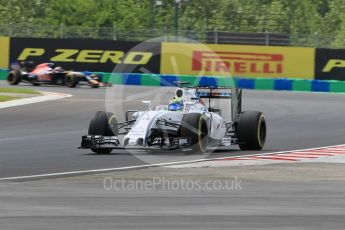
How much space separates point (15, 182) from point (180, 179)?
6.76 ft

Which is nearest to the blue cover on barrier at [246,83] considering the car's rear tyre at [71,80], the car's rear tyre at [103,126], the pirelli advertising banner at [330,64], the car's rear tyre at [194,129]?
the pirelli advertising banner at [330,64]

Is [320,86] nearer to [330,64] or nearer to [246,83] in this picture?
[330,64]

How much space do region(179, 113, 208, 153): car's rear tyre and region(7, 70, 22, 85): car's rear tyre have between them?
22293mm

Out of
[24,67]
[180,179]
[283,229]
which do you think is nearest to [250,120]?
[180,179]

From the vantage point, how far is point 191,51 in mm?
41438

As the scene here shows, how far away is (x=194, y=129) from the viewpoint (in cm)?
1582

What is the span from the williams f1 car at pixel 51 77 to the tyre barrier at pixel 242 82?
173 cm

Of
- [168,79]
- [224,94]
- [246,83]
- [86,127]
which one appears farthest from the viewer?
[246,83]

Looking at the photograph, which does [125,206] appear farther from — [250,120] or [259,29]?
[259,29]

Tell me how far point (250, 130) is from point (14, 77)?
71.0 feet

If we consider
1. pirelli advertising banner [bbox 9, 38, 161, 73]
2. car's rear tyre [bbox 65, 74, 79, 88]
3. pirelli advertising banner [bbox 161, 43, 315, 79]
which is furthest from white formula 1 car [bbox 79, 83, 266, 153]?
pirelli advertising banner [bbox 9, 38, 161, 73]

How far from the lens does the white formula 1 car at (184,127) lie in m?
15.8

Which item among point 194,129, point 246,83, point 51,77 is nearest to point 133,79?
point 51,77

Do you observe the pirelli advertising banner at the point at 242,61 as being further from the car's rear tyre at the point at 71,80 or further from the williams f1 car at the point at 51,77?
the car's rear tyre at the point at 71,80
